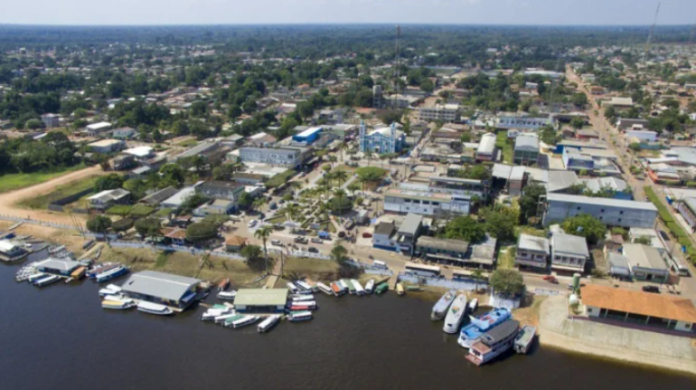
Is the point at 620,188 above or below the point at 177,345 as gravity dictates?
above

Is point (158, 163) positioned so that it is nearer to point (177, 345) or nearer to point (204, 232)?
point (204, 232)

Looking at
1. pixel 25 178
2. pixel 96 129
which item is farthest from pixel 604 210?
pixel 96 129

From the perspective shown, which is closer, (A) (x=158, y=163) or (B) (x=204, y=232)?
(B) (x=204, y=232)

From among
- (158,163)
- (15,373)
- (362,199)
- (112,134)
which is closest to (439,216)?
(362,199)

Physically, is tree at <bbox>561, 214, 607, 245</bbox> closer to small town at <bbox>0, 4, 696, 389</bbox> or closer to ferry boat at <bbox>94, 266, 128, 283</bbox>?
small town at <bbox>0, 4, 696, 389</bbox>

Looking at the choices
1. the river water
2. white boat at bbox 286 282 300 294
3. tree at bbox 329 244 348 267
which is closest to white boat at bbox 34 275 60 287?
the river water

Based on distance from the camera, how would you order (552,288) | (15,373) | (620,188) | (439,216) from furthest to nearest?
(620,188) < (439,216) < (552,288) < (15,373)
